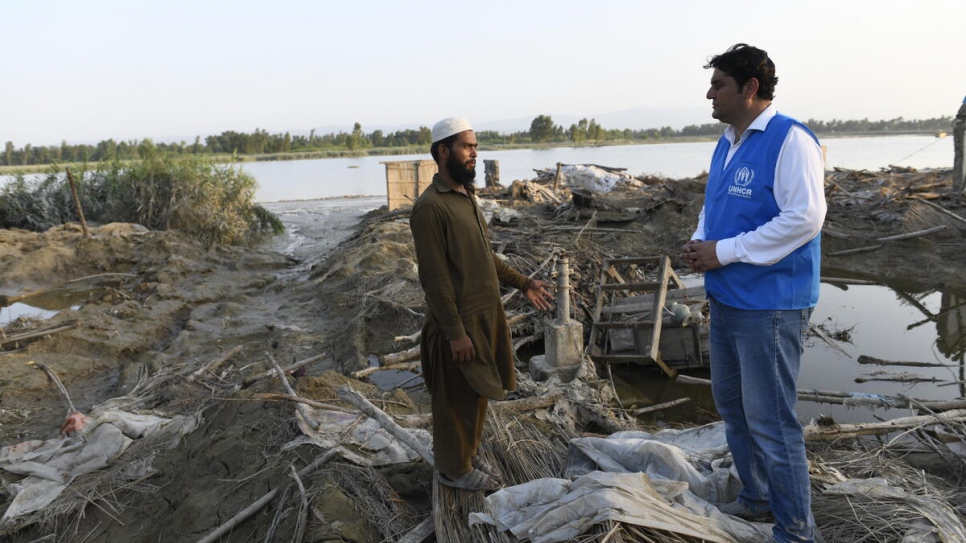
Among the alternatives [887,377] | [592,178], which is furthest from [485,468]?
[592,178]

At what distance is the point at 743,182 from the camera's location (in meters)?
2.24

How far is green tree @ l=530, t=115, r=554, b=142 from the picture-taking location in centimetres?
7662

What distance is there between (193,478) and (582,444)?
2.46 meters

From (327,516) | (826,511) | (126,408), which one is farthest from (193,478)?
(826,511)

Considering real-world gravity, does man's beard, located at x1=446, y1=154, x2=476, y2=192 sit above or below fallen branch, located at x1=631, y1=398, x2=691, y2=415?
above

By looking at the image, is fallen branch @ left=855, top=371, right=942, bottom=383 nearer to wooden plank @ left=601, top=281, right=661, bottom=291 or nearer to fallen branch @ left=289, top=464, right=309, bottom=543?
wooden plank @ left=601, top=281, right=661, bottom=291

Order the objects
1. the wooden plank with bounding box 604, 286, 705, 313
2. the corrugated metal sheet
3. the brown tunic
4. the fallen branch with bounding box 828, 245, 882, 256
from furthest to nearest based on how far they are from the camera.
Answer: the corrugated metal sheet → the fallen branch with bounding box 828, 245, 882, 256 → the wooden plank with bounding box 604, 286, 705, 313 → the brown tunic

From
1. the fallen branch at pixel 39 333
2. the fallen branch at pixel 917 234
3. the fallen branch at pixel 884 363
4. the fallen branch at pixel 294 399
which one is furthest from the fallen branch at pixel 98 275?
the fallen branch at pixel 917 234

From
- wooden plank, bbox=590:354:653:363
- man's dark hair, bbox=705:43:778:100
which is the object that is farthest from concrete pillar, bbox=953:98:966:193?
man's dark hair, bbox=705:43:778:100

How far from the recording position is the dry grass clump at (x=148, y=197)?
1427 cm

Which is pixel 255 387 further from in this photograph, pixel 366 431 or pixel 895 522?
pixel 895 522

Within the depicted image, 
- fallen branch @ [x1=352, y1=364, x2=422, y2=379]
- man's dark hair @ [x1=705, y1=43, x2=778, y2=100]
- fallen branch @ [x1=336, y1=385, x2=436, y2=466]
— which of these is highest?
man's dark hair @ [x1=705, y1=43, x2=778, y2=100]

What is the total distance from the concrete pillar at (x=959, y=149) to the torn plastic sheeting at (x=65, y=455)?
16.3 metres

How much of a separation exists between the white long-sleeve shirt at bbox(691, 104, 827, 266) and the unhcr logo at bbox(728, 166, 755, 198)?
0.10 m
